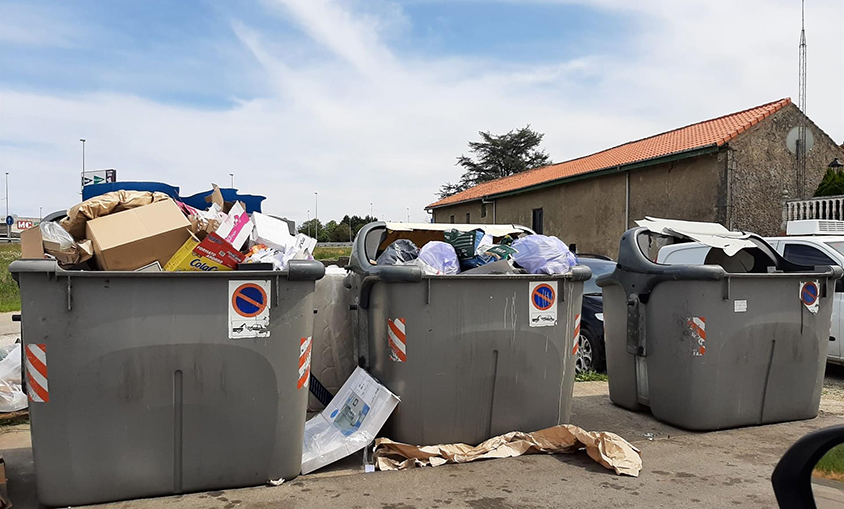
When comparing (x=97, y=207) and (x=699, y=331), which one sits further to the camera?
(x=699, y=331)

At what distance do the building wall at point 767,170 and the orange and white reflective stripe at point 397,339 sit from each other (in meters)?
13.7

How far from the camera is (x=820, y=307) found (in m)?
5.45

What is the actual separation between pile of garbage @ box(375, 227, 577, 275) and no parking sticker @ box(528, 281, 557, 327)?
0.49 ft

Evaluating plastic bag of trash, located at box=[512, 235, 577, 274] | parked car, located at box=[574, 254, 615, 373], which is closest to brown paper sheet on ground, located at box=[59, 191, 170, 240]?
plastic bag of trash, located at box=[512, 235, 577, 274]

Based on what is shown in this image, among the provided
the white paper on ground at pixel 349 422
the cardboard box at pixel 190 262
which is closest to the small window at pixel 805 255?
the white paper on ground at pixel 349 422

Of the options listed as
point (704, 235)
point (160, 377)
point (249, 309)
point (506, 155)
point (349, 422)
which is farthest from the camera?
point (506, 155)

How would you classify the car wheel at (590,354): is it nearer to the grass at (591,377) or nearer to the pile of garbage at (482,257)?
the grass at (591,377)

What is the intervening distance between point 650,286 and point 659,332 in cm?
37

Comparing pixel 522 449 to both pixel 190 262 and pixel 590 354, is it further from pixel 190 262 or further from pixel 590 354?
pixel 590 354

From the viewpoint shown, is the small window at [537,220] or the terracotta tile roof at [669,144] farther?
→ the small window at [537,220]

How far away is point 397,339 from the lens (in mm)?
4320

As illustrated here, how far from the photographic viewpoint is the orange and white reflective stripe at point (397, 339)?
4.30m

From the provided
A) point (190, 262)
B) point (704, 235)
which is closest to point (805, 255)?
point (704, 235)

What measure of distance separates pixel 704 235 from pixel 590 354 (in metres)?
2.55
